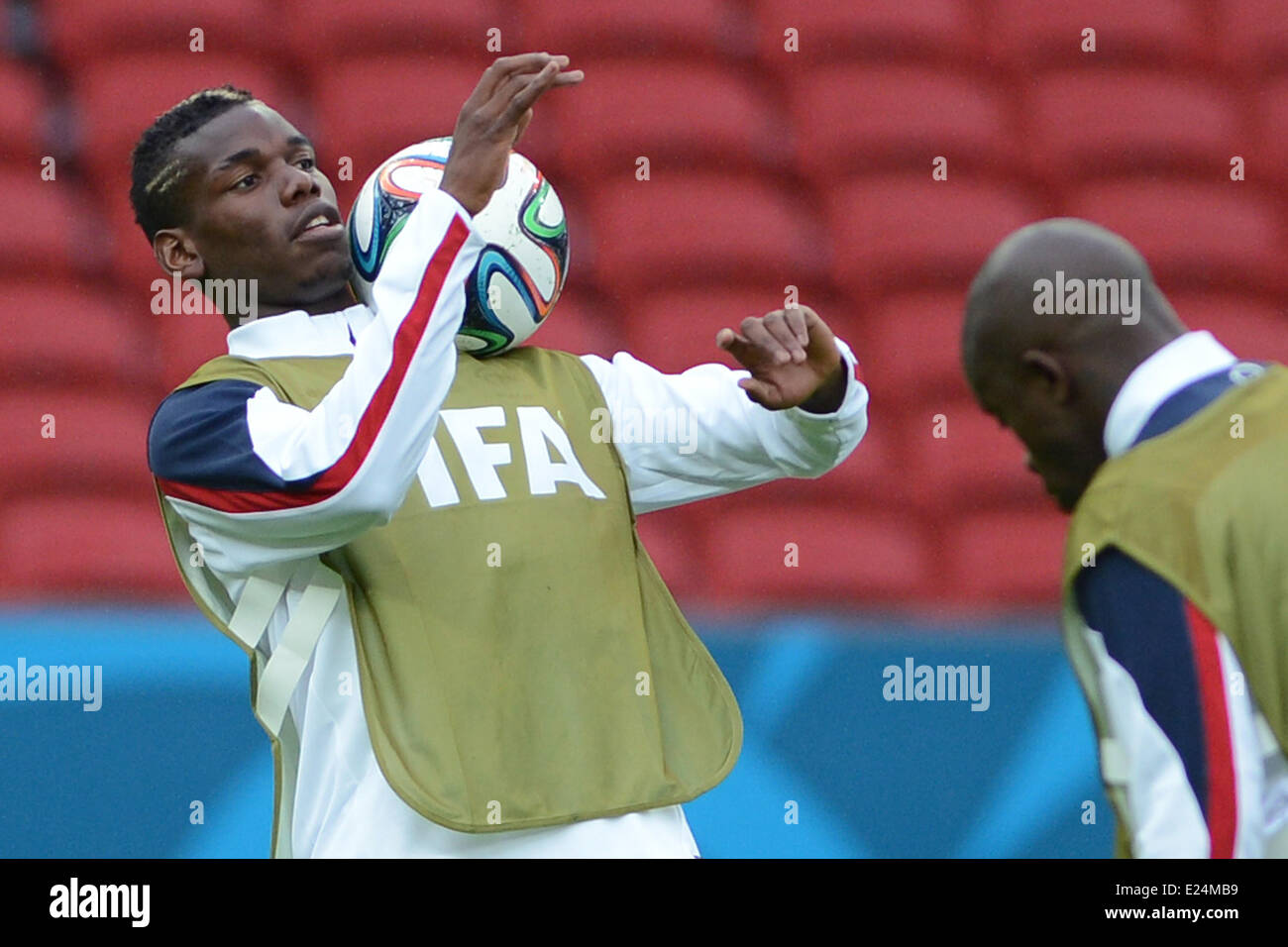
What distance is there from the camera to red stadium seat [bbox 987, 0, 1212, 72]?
550 centimetres

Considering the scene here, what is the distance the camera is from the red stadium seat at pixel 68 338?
175 inches

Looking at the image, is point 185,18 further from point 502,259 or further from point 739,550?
point 502,259

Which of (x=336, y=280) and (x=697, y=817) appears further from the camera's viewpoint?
(x=697, y=817)

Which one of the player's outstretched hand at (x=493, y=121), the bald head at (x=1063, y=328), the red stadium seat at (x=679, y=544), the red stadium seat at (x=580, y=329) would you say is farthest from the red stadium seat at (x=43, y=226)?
the bald head at (x=1063, y=328)

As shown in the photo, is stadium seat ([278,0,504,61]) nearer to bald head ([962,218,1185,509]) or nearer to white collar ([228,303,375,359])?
white collar ([228,303,375,359])

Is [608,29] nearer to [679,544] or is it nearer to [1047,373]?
[679,544]

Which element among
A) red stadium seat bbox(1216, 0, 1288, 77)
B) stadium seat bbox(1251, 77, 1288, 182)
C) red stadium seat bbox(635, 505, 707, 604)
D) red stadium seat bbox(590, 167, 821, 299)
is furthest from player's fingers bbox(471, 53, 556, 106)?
red stadium seat bbox(1216, 0, 1288, 77)

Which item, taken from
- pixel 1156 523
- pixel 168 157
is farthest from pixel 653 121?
pixel 1156 523

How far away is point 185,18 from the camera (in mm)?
5133

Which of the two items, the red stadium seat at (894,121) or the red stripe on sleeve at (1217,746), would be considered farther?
the red stadium seat at (894,121)

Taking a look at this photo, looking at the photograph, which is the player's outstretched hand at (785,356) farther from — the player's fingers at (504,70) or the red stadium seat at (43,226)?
the red stadium seat at (43,226)

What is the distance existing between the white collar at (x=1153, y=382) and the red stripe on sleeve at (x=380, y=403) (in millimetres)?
794

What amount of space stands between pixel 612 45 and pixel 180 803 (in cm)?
275
